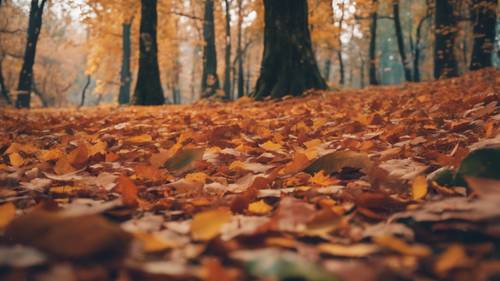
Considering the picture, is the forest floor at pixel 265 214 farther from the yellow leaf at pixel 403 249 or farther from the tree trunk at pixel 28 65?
the tree trunk at pixel 28 65

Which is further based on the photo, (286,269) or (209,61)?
(209,61)

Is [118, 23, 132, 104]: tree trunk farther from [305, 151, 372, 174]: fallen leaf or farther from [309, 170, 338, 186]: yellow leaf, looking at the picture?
[309, 170, 338, 186]: yellow leaf

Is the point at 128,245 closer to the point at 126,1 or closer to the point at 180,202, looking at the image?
the point at 180,202

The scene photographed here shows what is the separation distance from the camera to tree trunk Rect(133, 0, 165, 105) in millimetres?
9711

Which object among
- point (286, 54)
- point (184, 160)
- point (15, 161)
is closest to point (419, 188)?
point (184, 160)

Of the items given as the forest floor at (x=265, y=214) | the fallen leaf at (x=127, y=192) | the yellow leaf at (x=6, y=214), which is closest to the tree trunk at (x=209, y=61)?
the forest floor at (x=265, y=214)

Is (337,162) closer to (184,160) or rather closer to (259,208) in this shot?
(259,208)

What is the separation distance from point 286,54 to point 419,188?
6.45 metres

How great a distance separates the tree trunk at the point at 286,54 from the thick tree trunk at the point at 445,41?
447 centimetres

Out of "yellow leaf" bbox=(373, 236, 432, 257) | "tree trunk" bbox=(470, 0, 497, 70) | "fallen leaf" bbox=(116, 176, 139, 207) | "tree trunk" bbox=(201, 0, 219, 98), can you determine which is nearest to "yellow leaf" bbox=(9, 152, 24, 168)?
"fallen leaf" bbox=(116, 176, 139, 207)

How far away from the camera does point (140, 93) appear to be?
31.8ft

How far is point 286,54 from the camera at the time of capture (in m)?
7.41

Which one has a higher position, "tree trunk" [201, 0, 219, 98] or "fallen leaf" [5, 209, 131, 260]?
"tree trunk" [201, 0, 219, 98]

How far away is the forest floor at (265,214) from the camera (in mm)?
724
